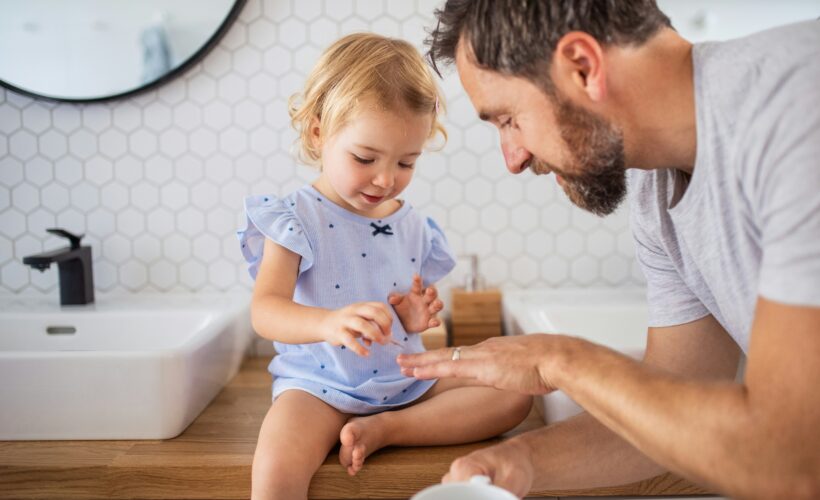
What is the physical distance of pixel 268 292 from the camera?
1314mm

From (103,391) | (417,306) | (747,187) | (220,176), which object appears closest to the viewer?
(747,187)

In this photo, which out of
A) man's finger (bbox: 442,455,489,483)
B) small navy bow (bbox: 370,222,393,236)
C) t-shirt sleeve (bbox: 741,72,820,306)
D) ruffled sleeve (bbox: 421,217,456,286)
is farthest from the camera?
ruffled sleeve (bbox: 421,217,456,286)

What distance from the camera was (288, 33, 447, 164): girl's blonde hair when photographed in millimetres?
1347

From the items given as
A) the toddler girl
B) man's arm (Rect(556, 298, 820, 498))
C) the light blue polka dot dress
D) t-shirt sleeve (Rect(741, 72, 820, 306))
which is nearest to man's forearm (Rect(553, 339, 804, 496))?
man's arm (Rect(556, 298, 820, 498))

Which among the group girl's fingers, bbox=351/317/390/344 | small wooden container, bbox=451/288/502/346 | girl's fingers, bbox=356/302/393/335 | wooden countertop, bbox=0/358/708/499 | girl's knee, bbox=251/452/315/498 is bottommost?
wooden countertop, bbox=0/358/708/499

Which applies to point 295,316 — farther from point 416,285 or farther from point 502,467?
point 502,467

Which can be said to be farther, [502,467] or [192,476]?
[192,476]

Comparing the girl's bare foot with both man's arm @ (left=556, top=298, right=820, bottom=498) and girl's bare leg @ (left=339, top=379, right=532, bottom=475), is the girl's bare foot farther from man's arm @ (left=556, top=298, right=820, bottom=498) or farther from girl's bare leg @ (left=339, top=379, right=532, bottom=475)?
man's arm @ (left=556, top=298, right=820, bottom=498)

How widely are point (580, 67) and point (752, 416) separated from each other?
0.47 meters

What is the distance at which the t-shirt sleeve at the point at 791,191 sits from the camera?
78 centimetres

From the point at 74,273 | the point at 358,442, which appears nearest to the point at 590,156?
the point at 358,442

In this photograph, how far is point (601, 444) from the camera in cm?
114

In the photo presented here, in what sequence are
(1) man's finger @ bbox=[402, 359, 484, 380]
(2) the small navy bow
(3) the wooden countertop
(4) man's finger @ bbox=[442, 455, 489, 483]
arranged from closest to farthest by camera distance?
(4) man's finger @ bbox=[442, 455, 489, 483]
(1) man's finger @ bbox=[402, 359, 484, 380]
(3) the wooden countertop
(2) the small navy bow

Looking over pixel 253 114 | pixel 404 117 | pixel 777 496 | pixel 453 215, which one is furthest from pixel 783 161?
pixel 253 114
